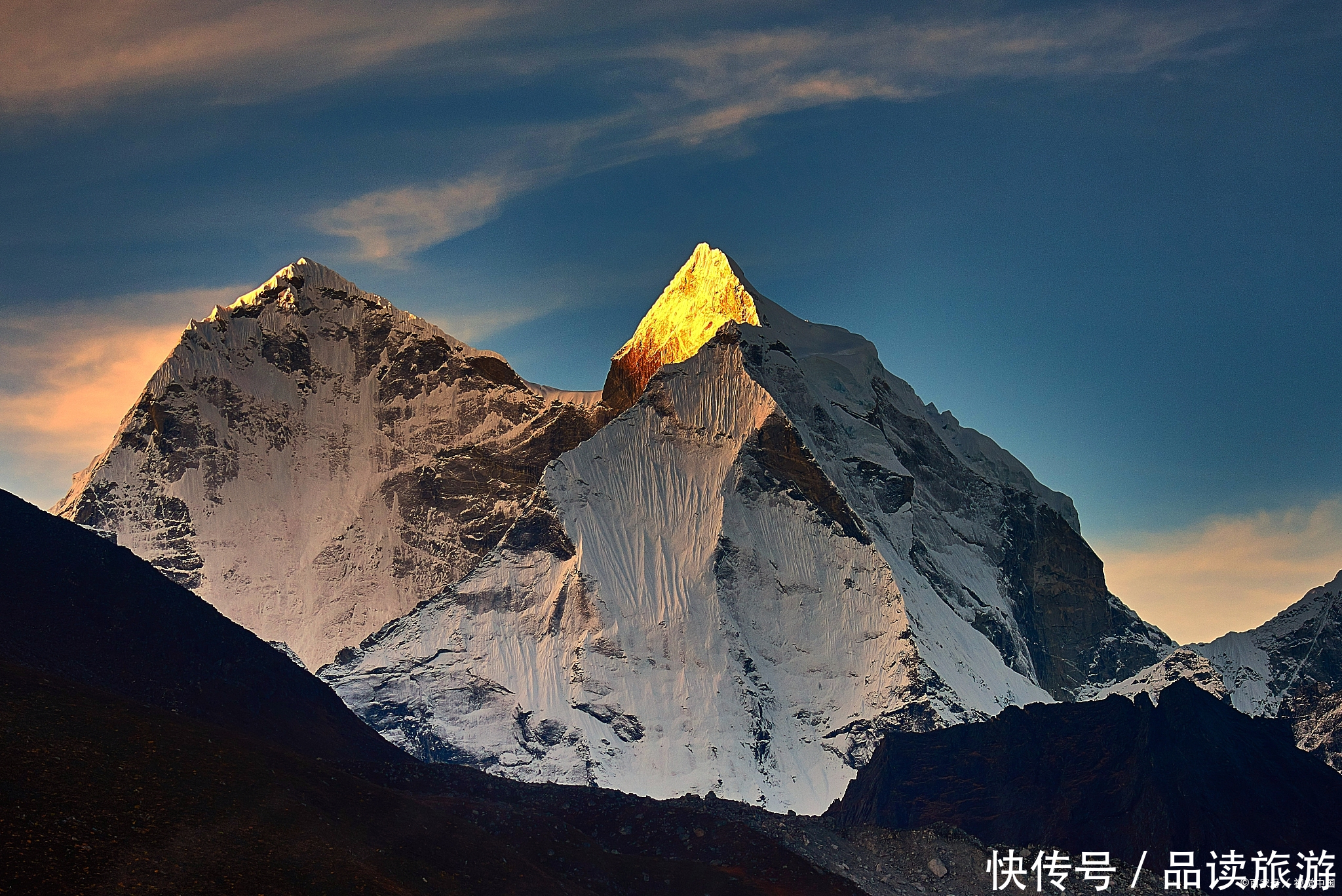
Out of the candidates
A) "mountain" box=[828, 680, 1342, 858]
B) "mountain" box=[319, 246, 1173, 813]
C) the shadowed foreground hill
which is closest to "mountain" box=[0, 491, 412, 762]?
the shadowed foreground hill

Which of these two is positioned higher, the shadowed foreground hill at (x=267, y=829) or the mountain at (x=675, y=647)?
Result: the mountain at (x=675, y=647)

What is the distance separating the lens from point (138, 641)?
96188mm

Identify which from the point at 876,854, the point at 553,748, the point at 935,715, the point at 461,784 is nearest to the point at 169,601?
the point at 461,784

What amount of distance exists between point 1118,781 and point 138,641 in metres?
68.4

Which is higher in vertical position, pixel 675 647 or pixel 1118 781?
pixel 675 647

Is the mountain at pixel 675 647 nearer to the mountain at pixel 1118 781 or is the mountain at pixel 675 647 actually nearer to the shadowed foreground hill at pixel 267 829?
the mountain at pixel 1118 781

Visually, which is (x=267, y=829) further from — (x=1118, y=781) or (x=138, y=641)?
(x=1118, y=781)

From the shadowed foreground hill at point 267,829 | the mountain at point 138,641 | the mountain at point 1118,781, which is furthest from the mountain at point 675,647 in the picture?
the shadowed foreground hill at point 267,829

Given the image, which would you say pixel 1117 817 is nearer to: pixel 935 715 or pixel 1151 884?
pixel 1151 884

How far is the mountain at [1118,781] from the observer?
102438 millimetres

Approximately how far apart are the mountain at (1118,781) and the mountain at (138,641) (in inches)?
→ 1586

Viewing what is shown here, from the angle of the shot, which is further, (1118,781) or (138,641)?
(1118,781)

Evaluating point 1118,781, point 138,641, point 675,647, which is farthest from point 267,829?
point 675,647

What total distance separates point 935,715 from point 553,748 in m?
43.4
